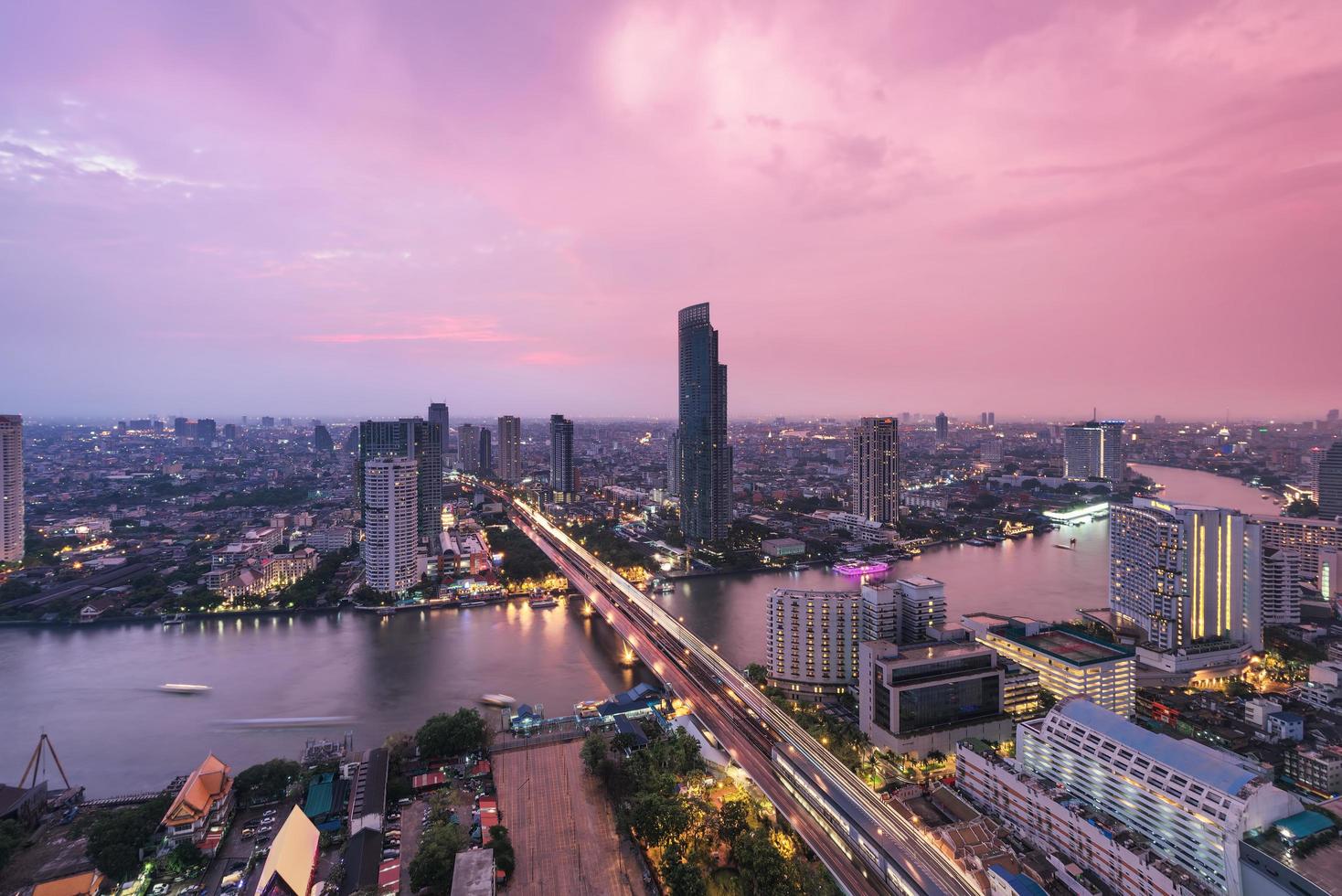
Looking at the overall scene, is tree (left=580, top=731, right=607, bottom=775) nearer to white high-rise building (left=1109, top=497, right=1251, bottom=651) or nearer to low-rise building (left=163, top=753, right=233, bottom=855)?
low-rise building (left=163, top=753, right=233, bottom=855)

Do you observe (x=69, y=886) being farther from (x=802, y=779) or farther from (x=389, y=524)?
(x=389, y=524)

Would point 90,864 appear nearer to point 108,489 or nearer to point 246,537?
point 246,537

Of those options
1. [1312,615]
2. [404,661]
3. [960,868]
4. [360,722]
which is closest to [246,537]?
[404,661]

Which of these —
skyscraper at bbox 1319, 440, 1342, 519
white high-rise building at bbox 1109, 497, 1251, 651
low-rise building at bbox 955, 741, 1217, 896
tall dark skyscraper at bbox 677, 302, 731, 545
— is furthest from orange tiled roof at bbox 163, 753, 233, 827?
skyscraper at bbox 1319, 440, 1342, 519

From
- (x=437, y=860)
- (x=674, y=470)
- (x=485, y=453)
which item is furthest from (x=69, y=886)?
(x=485, y=453)

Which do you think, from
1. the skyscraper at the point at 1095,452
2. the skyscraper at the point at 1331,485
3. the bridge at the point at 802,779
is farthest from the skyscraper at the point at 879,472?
the skyscraper at the point at 1095,452

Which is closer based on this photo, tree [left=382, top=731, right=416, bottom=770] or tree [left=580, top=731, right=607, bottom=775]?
tree [left=580, top=731, right=607, bottom=775]
